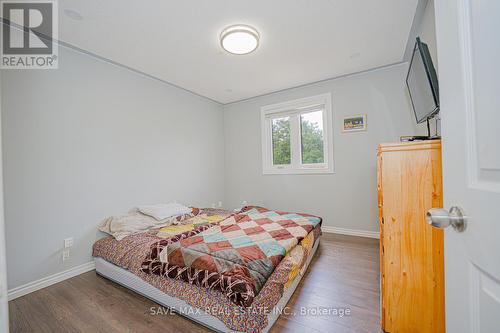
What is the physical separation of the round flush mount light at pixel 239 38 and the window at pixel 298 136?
173cm

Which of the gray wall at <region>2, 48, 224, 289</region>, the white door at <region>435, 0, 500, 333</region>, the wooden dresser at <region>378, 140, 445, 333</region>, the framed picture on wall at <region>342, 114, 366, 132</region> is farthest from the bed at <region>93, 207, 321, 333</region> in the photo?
the framed picture on wall at <region>342, 114, 366, 132</region>

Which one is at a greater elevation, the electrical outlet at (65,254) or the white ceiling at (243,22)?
the white ceiling at (243,22)

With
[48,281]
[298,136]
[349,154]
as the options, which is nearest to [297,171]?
[298,136]

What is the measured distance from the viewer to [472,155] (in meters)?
0.48

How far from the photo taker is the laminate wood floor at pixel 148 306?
4.64 ft

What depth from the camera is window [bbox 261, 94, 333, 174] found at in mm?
3459

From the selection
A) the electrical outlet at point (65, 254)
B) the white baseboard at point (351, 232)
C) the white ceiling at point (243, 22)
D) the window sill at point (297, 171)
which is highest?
the white ceiling at point (243, 22)

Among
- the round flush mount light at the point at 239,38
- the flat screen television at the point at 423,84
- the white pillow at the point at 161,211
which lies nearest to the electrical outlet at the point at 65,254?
the white pillow at the point at 161,211

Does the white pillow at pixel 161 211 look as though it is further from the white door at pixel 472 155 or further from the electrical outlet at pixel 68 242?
the white door at pixel 472 155

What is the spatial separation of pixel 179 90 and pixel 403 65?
3623 mm

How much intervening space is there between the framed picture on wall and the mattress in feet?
8.00

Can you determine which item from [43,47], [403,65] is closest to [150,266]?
[43,47]

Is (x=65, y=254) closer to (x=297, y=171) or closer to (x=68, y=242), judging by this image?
(x=68, y=242)

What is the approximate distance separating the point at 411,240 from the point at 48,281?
3246 mm
